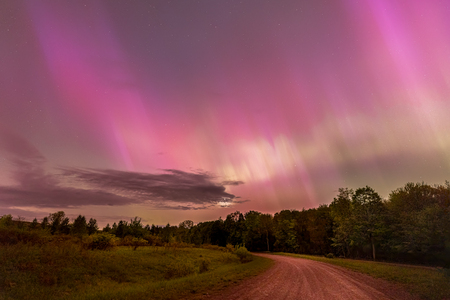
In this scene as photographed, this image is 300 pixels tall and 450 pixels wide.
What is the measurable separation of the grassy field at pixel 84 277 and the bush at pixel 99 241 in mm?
4026

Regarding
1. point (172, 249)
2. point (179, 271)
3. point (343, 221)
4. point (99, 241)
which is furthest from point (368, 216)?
point (99, 241)

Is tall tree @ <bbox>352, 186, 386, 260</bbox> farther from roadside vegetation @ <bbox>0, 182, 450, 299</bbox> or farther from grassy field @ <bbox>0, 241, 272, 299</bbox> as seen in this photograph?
grassy field @ <bbox>0, 241, 272, 299</bbox>

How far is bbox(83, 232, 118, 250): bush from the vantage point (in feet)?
94.2

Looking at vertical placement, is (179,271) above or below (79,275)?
below

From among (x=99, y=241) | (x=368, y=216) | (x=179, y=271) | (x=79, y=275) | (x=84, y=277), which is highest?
(x=368, y=216)

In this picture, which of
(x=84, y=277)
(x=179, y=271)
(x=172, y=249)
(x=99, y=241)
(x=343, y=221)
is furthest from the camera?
(x=343, y=221)

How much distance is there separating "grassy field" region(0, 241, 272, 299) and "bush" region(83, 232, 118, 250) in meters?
4.03

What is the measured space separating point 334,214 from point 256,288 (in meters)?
63.6

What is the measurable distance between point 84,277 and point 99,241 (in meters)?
11.3

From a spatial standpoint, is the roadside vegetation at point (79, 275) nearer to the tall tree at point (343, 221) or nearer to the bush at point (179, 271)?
the bush at point (179, 271)

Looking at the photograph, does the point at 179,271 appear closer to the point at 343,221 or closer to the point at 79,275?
the point at 79,275

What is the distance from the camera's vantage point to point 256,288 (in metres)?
15.7

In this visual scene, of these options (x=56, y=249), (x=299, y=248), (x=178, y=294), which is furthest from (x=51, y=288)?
(x=299, y=248)

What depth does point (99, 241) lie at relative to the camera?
2933 centimetres
